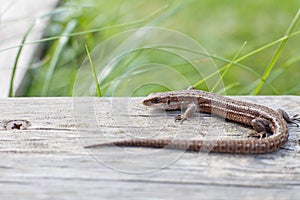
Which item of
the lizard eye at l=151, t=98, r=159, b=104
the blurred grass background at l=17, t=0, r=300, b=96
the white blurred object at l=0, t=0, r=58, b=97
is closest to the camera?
the lizard eye at l=151, t=98, r=159, b=104

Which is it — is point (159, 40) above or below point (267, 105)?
above

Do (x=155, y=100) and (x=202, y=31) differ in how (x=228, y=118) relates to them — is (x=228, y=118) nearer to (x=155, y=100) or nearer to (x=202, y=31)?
(x=155, y=100)

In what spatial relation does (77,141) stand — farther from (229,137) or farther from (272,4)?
(272,4)

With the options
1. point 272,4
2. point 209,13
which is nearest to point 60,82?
point 209,13

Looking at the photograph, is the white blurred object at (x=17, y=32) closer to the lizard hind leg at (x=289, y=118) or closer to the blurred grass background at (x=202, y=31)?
the blurred grass background at (x=202, y=31)

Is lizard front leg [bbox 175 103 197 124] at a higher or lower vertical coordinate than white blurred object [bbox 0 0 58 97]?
lower

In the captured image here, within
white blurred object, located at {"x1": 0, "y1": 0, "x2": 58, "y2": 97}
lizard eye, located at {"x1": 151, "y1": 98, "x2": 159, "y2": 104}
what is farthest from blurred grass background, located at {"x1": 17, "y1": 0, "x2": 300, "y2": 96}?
lizard eye, located at {"x1": 151, "y1": 98, "x2": 159, "y2": 104}

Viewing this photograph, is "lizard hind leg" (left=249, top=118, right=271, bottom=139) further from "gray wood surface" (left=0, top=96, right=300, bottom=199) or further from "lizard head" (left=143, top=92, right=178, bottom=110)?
"lizard head" (left=143, top=92, right=178, bottom=110)

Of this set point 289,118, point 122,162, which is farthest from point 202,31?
point 122,162
